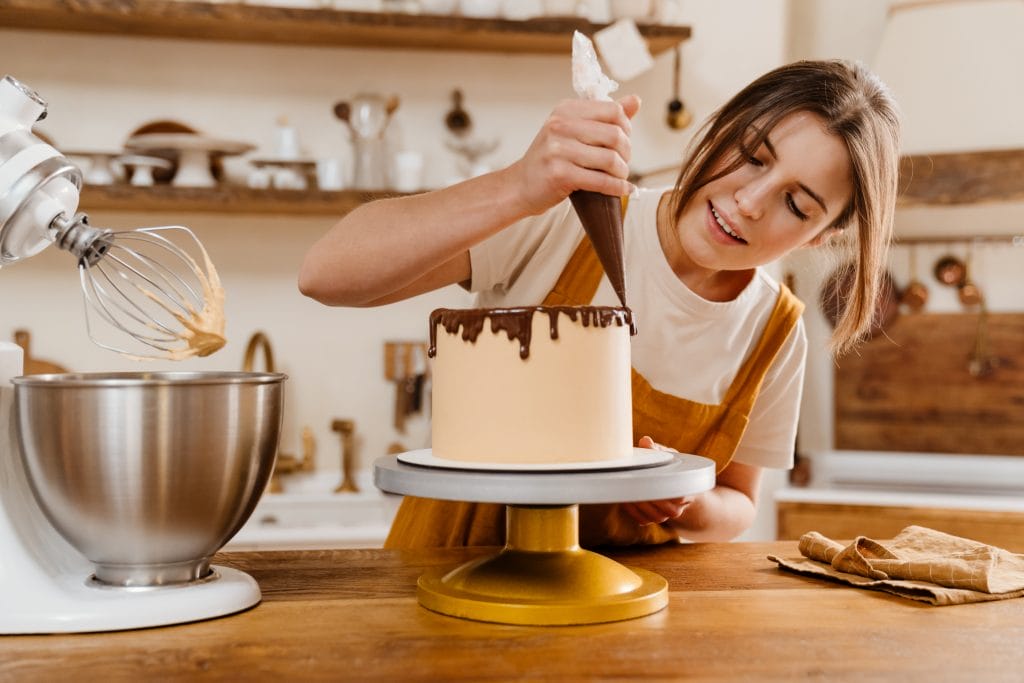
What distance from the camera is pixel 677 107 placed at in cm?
285

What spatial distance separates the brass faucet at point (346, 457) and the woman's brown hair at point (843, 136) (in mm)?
1662

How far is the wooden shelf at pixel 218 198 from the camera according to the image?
247 centimetres

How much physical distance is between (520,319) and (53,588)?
0.46 metres

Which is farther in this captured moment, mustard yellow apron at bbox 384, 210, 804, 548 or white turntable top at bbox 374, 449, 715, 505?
mustard yellow apron at bbox 384, 210, 804, 548

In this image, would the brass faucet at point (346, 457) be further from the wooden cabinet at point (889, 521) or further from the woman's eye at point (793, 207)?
the woman's eye at point (793, 207)

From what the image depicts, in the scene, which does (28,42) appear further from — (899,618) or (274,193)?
(899,618)

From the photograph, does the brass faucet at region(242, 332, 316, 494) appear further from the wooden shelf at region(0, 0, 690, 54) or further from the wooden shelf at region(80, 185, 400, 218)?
the wooden shelf at region(0, 0, 690, 54)

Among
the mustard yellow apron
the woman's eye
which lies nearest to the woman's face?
the woman's eye

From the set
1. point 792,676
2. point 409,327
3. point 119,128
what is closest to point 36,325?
point 119,128

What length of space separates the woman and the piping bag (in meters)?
0.14

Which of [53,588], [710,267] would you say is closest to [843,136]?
[710,267]

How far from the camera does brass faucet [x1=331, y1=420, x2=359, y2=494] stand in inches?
108

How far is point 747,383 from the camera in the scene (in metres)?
1.37

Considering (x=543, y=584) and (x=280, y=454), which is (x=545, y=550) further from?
(x=280, y=454)
